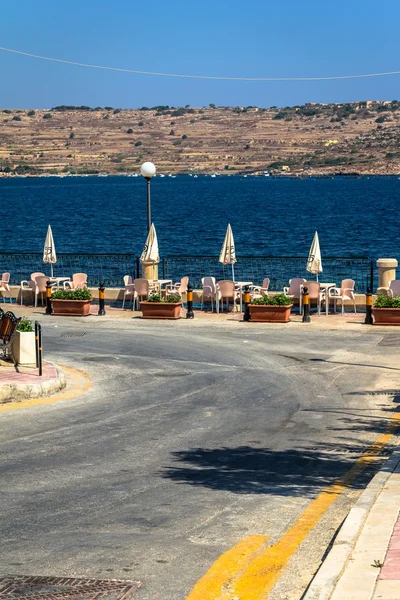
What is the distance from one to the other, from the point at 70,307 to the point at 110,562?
62.6 feet

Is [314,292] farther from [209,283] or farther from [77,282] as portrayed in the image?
[77,282]

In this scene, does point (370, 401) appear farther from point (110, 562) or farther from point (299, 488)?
point (110, 562)

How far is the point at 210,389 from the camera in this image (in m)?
18.0

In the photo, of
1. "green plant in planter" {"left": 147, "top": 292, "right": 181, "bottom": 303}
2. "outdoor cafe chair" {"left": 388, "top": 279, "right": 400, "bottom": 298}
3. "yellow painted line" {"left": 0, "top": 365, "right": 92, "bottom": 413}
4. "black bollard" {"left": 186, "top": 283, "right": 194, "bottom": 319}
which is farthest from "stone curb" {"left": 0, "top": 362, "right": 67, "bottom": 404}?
"outdoor cafe chair" {"left": 388, "top": 279, "right": 400, "bottom": 298}

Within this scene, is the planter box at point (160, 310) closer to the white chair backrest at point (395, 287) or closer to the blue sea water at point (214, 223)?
the white chair backrest at point (395, 287)

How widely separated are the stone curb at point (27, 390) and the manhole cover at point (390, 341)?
8.08 meters

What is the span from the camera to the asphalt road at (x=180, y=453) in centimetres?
945

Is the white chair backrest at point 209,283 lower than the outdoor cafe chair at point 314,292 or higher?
higher

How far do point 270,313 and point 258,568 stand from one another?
17501 millimetres

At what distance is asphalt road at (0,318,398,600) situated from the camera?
945 cm

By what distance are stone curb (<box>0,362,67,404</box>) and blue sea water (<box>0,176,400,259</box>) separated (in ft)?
180

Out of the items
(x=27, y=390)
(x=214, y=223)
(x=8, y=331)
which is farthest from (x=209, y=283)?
(x=214, y=223)

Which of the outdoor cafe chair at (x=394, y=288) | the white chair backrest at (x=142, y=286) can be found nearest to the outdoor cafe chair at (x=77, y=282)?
the white chair backrest at (x=142, y=286)

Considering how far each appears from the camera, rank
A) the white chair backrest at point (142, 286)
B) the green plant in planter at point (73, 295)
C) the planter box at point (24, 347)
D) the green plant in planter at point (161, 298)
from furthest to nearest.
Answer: the white chair backrest at point (142, 286) → the green plant in planter at point (73, 295) → the green plant in planter at point (161, 298) → the planter box at point (24, 347)
